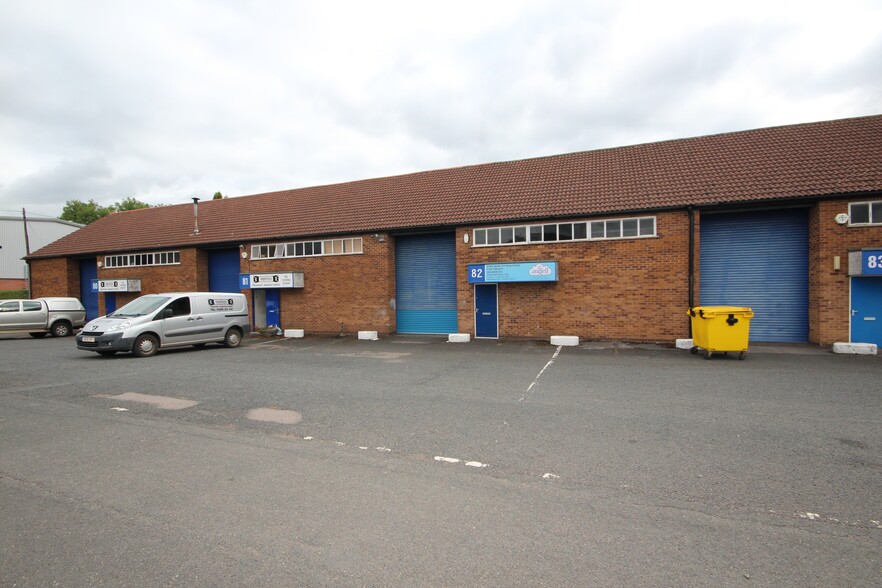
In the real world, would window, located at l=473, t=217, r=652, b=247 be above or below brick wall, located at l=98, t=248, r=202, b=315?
above

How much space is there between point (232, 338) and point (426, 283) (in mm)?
6908

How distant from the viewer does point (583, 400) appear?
7.11 meters

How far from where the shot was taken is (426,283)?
17938 millimetres

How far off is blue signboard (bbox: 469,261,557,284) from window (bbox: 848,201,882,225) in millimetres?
7775

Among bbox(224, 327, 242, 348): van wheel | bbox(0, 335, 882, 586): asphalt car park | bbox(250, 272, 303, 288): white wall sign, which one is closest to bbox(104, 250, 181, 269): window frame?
bbox(250, 272, 303, 288): white wall sign

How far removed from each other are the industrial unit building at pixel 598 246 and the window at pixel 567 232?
45mm

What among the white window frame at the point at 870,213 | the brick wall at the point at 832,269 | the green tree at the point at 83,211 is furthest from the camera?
the green tree at the point at 83,211

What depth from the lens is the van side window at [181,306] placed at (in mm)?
13656

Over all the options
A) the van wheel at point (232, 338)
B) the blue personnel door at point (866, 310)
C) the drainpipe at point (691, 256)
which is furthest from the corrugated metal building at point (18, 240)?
the blue personnel door at point (866, 310)

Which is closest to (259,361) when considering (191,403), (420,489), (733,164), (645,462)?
(191,403)

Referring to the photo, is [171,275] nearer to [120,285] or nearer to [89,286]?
[120,285]

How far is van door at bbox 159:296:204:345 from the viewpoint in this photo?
13.3 metres

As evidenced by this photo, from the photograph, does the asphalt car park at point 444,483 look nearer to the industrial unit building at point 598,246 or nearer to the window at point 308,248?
the industrial unit building at point 598,246

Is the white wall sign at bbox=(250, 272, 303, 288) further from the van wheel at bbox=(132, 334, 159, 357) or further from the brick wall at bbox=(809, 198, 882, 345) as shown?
the brick wall at bbox=(809, 198, 882, 345)
